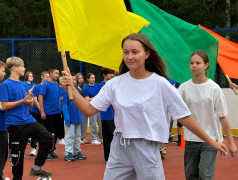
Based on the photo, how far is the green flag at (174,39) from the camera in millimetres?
6535

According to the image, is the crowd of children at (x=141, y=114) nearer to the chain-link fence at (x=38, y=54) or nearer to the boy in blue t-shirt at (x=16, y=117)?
the boy in blue t-shirt at (x=16, y=117)

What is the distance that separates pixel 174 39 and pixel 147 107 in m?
3.09

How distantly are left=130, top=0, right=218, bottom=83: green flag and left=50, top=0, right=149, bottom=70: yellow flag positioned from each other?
37.7 inches

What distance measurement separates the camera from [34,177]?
7793mm

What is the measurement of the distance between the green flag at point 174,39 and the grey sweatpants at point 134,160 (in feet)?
8.73

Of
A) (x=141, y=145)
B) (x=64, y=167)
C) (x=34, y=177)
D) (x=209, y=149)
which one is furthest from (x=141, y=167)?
(x=64, y=167)

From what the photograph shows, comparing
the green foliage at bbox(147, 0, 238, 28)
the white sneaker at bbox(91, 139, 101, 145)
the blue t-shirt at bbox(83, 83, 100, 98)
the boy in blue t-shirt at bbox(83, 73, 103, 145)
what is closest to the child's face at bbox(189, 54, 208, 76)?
the boy in blue t-shirt at bbox(83, 73, 103, 145)

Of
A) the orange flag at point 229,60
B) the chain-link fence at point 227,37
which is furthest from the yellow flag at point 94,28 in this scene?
the chain-link fence at point 227,37

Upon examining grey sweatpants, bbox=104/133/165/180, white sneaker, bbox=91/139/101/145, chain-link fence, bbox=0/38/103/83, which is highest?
chain-link fence, bbox=0/38/103/83

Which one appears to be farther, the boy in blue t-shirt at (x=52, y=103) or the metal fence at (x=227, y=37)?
the metal fence at (x=227, y=37)

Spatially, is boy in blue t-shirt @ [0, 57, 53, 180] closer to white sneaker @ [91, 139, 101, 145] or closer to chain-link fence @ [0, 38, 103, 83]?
white sneaker @ [91, 139, 101, 145]

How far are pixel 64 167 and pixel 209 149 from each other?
14.0 feet

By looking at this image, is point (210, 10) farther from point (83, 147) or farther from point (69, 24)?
point (69, 24)

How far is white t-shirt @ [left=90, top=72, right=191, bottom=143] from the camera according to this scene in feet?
12.4
